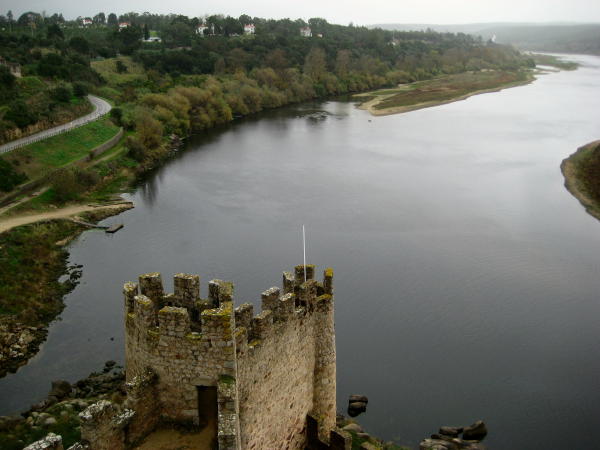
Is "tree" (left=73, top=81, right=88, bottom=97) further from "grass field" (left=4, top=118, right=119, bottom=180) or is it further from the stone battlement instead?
the stone battlement

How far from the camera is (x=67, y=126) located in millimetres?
44406

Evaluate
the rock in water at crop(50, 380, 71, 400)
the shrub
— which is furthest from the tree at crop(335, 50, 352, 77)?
the rock in water at crop(50, 380, 71, 400)

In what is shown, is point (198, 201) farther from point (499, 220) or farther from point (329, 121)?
point (329, 121)

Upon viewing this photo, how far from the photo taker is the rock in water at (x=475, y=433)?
634 inches

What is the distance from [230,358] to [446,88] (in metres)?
91.2

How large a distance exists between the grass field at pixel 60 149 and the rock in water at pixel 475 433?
29.8 metres

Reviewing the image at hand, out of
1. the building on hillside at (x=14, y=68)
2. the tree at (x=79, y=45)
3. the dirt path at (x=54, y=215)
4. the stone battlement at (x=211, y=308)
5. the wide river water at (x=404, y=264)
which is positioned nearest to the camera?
the stone battlement at (x=211, y=308)

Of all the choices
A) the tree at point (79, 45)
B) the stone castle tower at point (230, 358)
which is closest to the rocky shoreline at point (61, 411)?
the stone castle tower at point (230, 358)

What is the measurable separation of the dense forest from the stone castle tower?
36520 millimetres

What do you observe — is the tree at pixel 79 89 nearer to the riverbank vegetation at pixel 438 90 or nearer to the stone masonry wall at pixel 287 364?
the riverbank vegetation at pixel 438 90

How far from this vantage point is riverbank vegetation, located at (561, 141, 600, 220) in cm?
3809

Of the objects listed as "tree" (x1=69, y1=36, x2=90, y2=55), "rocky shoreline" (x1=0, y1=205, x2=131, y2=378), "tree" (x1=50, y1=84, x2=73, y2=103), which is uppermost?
"tree" (x1=69, y1=36, x2=90, y2=55)

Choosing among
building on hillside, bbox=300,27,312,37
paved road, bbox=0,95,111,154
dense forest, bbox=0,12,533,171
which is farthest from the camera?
building on hillside, bbox=300,27,312,37

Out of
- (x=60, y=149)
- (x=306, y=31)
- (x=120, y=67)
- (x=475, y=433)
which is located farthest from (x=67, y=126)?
(x=306, y=31)
